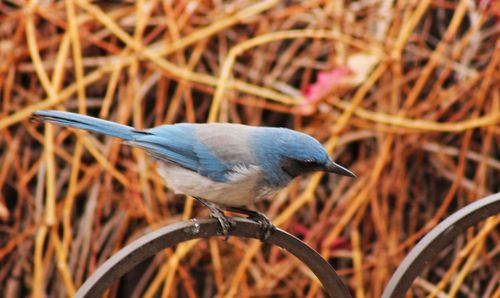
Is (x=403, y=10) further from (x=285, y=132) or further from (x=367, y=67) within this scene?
(x=285, y=132)

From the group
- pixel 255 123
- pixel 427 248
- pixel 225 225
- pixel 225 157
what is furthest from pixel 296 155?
pixel 255 123

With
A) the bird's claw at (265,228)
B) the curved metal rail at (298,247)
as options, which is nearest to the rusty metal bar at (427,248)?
the curved metal rail at (298,247)

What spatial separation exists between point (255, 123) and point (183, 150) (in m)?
0.95

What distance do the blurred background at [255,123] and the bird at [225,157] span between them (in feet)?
2.31

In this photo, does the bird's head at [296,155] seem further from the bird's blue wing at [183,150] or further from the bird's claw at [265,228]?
the bird's claw at [265,228]

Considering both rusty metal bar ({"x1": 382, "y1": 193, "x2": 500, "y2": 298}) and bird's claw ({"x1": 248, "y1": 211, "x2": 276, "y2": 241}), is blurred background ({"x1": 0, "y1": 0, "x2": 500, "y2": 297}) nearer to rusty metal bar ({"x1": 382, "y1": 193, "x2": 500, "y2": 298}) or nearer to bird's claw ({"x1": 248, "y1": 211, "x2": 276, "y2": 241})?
bird's claw ({"x1": 248, "y1": 211, "x2": 276, "y2": 241})

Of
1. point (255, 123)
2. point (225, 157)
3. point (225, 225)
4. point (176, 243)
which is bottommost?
point (176, 243)

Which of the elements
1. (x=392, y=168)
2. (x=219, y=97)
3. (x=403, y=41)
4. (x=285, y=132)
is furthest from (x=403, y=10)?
(x=285, y=132)

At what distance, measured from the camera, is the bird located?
2.12 meters

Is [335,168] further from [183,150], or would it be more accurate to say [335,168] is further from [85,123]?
[85,123]

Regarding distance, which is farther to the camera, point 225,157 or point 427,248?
point 225,157

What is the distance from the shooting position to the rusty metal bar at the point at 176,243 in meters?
1.54

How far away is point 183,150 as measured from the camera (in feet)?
7.77

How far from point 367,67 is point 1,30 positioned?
5.03 ft
